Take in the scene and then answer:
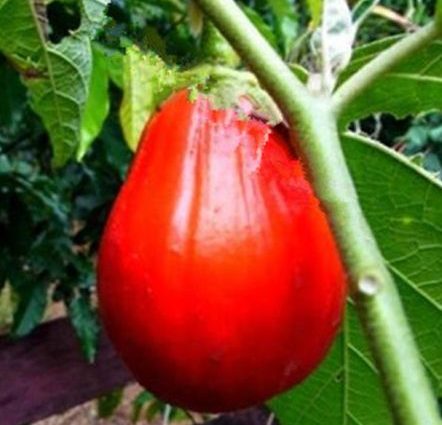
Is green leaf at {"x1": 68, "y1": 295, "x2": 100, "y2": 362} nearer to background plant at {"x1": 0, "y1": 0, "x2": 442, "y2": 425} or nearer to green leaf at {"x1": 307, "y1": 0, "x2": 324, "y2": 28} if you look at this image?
background plant at {"x1": 0, "y1": 0, "x2": 442, "y2": 425}

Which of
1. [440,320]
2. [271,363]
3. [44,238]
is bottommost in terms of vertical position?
[44,238]

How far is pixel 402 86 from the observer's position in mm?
683

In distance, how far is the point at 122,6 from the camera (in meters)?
1.06

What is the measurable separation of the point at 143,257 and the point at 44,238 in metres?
1.16

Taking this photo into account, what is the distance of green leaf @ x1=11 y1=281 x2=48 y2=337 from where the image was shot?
1610mm

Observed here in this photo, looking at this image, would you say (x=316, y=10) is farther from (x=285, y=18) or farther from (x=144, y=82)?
(x=285, y=18)

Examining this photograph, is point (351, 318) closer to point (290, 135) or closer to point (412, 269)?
point (412, 269)

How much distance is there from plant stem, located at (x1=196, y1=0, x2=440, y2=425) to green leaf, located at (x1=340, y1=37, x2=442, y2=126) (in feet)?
0.41

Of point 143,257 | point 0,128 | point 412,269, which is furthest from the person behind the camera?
point 0,128

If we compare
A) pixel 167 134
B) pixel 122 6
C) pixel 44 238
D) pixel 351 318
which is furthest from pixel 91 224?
pixel 167 134

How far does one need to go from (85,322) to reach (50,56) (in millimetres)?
1120

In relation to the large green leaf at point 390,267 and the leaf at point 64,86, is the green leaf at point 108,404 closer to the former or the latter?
the large green leaf at point 390,267

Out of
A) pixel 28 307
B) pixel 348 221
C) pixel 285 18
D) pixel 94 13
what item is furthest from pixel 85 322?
pixel 348 221

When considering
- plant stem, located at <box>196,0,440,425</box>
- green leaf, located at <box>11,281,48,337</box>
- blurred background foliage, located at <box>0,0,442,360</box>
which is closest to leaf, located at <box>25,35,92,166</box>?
plant stem, located at <box>196,0,440,425</box>
